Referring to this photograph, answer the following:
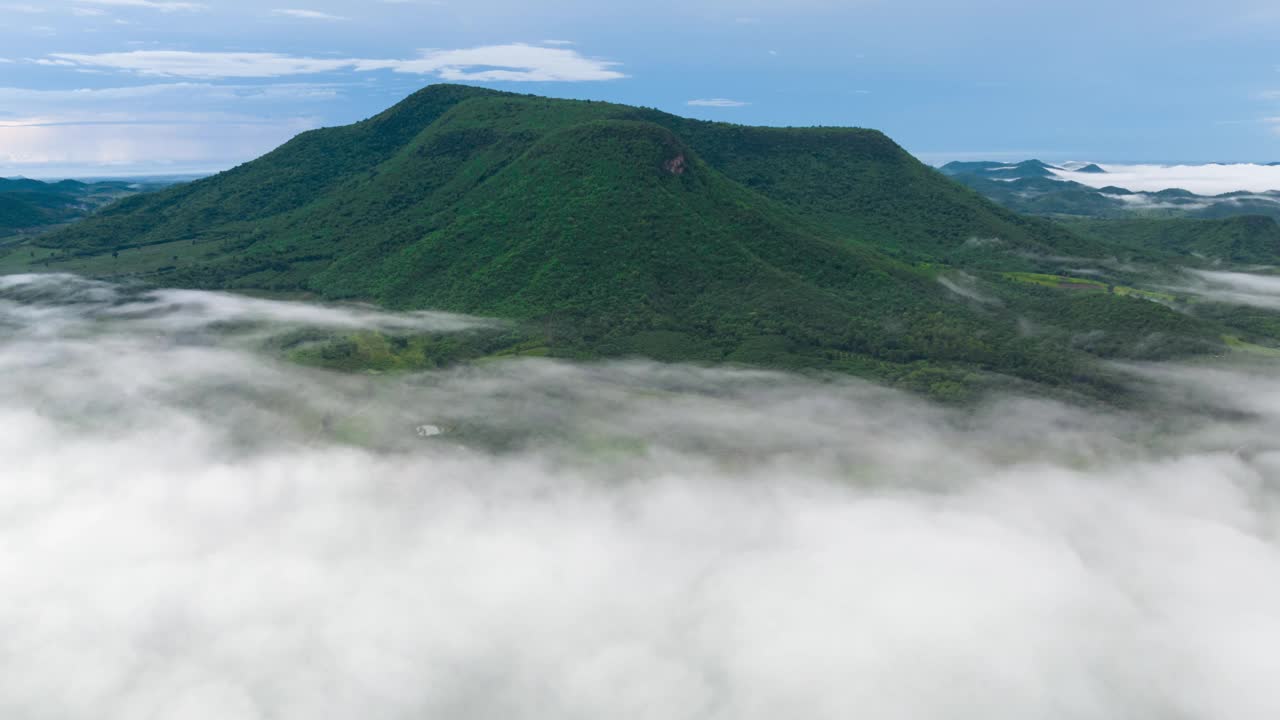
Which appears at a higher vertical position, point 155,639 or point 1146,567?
point 1146,567

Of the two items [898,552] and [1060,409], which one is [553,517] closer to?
[898,552]

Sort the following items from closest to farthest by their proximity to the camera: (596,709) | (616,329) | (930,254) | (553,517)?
(596,709)
(553,517)
(616,329)
(930,254)

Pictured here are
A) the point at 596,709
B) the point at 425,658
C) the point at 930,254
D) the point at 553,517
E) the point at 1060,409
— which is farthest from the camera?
the point at 930,254

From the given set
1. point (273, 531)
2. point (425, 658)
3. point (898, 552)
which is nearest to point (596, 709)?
point (425, 658)

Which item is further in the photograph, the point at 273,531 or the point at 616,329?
the point at 616,329

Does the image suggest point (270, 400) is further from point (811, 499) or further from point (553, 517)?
point (811, 499)

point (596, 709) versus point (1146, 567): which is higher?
point (1146, 567)

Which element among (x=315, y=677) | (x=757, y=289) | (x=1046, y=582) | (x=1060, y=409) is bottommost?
(x=315, y=677)

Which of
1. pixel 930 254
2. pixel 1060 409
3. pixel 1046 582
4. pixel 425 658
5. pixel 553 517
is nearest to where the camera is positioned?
pixel 425 658

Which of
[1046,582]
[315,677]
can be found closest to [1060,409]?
[1046,582]
